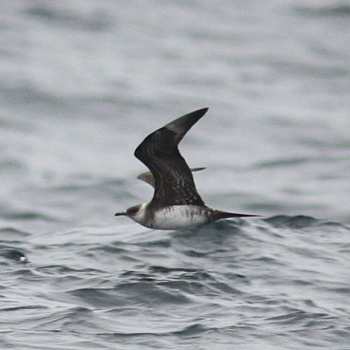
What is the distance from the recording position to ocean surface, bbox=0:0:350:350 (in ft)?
23.7

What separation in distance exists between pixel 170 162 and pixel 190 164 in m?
6.74

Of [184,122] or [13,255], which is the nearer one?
[184,122]

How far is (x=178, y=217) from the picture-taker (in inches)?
373

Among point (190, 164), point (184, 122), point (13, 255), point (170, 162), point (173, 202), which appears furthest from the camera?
point (190, 164)

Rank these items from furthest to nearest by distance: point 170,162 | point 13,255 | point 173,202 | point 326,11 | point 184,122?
point 326,11 → point 173,202 → point 13,255 → point 170,162 → point 184,122

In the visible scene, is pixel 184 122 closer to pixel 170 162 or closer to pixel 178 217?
pixel 170 162

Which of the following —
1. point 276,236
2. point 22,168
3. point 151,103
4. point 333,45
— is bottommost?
point 276,236

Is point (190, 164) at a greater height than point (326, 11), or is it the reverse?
point (326, 11)

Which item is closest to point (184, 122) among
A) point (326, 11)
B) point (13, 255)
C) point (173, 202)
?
point (173, 202)

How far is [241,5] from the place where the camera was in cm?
2573

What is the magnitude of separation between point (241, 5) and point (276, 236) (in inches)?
646

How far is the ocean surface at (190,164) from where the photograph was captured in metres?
7.21

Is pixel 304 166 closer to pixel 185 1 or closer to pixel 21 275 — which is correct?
pixel 21 275

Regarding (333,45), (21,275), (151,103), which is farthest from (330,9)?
(21,275)
